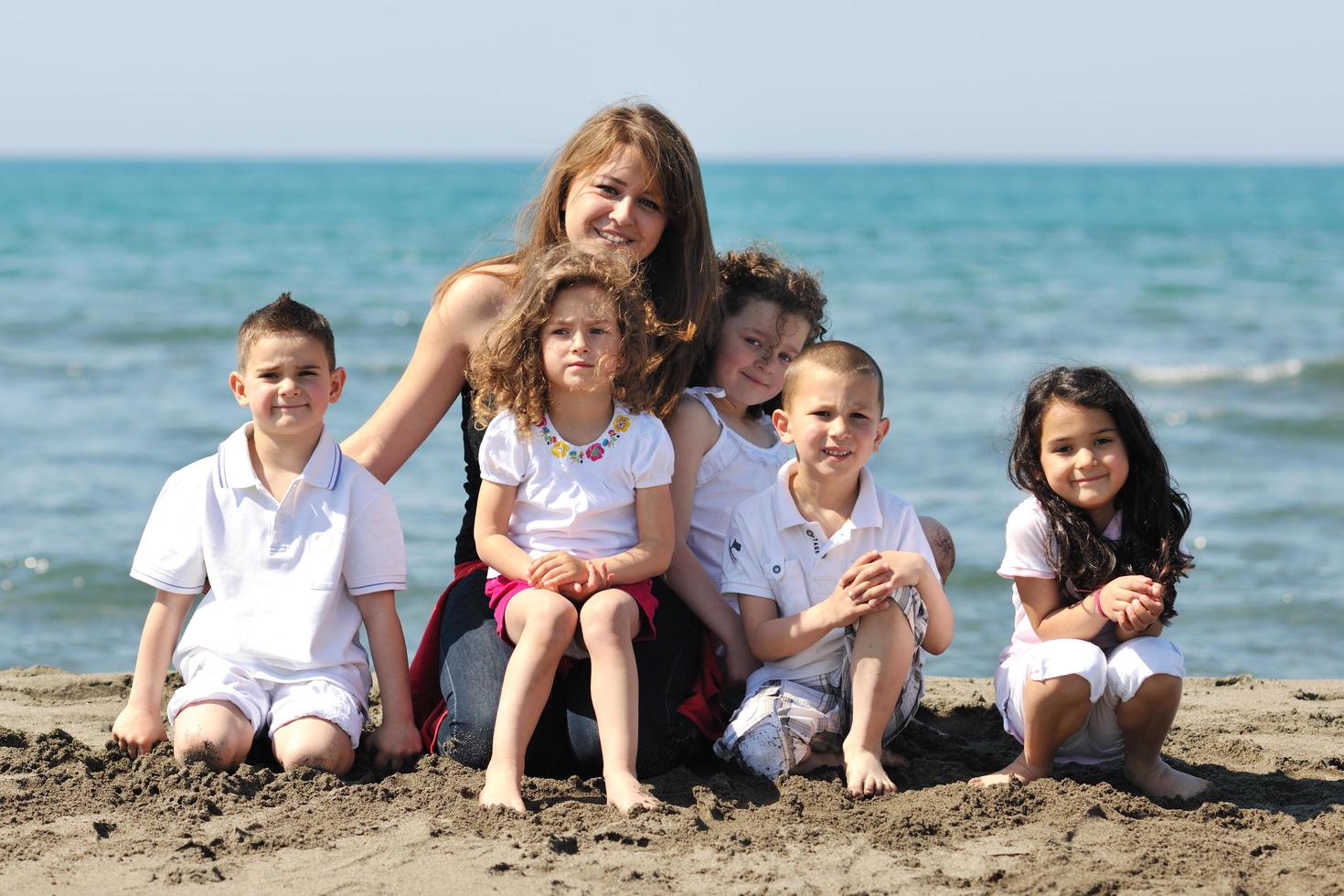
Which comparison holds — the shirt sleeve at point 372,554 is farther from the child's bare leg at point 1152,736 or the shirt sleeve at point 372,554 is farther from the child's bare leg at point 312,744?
the child's bare leg at point 1152,736

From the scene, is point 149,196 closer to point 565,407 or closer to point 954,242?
point 954,242

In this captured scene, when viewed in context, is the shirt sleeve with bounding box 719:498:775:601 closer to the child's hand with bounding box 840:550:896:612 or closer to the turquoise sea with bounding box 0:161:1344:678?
the child's hand with bounding box 840:550:896:612

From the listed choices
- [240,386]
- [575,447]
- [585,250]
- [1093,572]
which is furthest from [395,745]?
[1093,572]

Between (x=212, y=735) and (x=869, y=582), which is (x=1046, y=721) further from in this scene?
(x=212, y=735)

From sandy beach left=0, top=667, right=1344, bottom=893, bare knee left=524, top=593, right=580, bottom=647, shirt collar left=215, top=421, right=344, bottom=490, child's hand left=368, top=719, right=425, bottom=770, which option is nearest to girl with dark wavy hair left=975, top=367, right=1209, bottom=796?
sandy beach left=0, top=667, right=1344, bottom=893

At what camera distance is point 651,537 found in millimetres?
3588

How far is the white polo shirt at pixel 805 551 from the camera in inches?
141

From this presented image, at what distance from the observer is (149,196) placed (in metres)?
47.1

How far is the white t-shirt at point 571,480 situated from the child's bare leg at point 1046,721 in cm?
111

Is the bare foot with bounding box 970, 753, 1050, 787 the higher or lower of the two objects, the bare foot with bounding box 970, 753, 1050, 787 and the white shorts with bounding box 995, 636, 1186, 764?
the lower

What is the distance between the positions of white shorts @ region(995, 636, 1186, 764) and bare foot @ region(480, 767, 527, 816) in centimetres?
129

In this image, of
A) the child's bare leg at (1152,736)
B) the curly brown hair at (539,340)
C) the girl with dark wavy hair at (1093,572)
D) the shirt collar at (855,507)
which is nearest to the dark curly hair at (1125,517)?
the girl with dark wavy hair at (1093,572)

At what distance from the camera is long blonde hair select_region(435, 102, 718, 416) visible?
3.96 m

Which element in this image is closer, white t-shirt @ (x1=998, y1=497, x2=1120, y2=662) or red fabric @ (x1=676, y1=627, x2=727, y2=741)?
white t-shirt @ (x1=998, y1=497, x2=1120, y2=662)
